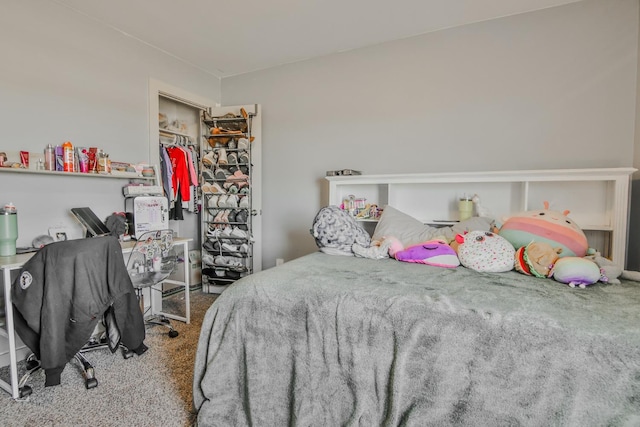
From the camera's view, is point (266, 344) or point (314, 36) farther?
point (314, 36)

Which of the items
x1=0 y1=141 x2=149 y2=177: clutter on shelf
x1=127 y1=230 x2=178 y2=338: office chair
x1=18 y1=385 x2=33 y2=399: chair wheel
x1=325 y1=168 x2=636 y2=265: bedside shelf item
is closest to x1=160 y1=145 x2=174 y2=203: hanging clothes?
x1=0 y1=141 x2=149 y2=177: clutter on shelf

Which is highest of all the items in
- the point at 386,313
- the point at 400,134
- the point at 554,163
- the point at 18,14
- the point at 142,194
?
the point at 18,14

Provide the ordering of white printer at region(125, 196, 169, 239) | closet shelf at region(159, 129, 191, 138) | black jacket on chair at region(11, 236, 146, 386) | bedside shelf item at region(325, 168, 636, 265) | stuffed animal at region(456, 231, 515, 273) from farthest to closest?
closet shelf at region(159, 129, 191, 138) < white printer at region(125, 196, 169, 239) < bedside shelf item at region(325, 168, 636, 265) < stuffed animal at region(456, 231, 515, 273) < black jacket on chair at region(11, 236, 146, 386)

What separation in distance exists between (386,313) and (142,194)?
240cm

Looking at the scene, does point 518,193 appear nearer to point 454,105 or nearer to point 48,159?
point 454,105

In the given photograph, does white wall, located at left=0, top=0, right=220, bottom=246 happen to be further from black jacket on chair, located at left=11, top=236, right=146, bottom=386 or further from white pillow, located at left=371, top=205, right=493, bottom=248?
white pillow, located at left=371, top=205, right=493, bottom=248

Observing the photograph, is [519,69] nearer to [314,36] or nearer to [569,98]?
[569,98]

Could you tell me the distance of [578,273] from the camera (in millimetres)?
1428

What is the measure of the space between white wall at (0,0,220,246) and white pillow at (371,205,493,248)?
2269 mm

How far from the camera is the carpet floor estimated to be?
1.45 m

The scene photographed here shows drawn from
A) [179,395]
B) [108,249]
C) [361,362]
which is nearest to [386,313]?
[361,362]

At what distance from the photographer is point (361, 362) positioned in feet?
3.83

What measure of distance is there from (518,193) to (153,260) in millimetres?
2890

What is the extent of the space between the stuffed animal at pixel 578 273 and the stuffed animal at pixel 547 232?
232 mm
